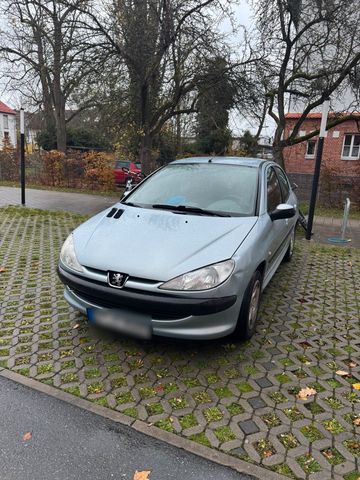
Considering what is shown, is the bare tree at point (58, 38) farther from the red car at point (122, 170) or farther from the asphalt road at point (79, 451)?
the asphalt road at point (79, 451)

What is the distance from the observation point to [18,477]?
6.87 ft

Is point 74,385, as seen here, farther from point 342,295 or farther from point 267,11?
point 267,11

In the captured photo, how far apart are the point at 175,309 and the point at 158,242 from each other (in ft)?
Answer: 2.06

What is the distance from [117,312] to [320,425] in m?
1.63

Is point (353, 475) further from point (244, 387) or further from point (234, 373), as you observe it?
point (234, 373)

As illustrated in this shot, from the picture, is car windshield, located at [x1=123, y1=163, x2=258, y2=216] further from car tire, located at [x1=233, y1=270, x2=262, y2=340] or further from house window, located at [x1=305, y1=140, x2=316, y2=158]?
house window, located at [x1=305, y1=140, x2=316, y2=158]

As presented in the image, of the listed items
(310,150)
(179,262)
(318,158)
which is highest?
(310,150)

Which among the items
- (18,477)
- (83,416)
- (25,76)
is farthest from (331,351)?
(25,76)

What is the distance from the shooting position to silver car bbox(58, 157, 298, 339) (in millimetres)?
2832

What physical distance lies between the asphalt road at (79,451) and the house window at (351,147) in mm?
23241

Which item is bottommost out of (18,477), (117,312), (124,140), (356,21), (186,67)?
(18,477)

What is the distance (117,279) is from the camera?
290 cm

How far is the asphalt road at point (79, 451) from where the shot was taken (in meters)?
2.14

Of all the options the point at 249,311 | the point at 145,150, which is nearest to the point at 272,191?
the point at 249,311
